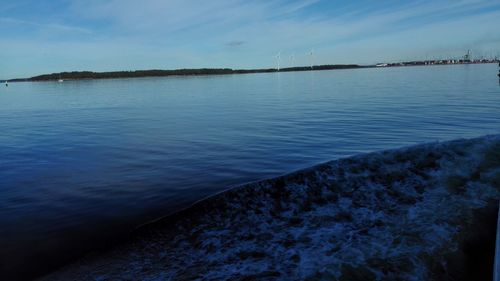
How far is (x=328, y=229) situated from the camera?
9359mm

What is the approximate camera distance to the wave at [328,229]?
7.62 m

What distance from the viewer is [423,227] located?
912 cm

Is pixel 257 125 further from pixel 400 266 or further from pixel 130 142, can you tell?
pixel 400 266

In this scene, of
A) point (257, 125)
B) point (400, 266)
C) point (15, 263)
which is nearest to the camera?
point (400, 266)

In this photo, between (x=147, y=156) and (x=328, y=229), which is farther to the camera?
(x=147, y=156)

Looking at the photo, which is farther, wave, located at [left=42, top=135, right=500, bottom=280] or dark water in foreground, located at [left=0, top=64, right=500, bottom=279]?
dark water in foreground, located at [left=0, top=64, right=500, bottom=279]

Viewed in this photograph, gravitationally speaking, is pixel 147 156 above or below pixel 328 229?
above

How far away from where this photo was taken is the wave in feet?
25.0

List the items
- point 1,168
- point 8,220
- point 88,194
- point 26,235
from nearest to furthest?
point 26,235
point 8,220
point 88,194
point 1,168

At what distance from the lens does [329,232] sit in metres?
9.18

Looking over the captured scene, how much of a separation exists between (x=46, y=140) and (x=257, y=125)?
52.6 ft

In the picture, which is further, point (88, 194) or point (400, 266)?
point (88, 194)

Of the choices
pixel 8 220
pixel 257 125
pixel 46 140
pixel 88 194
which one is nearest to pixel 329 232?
pixel 88 194

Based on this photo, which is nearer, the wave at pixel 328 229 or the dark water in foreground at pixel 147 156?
the wave at pixel 328 229
